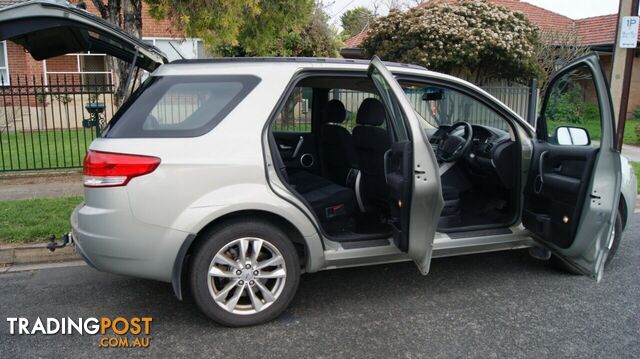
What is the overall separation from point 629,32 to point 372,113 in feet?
18.1

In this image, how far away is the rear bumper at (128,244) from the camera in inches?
130

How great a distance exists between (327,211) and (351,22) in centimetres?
4704

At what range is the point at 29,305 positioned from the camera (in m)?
3.94

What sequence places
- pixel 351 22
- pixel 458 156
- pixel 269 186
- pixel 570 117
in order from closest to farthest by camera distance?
pixel 269 186 → pixel 458 156 → pixel 570 117 → pixel 351 22

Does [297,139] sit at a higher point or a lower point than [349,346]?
higher

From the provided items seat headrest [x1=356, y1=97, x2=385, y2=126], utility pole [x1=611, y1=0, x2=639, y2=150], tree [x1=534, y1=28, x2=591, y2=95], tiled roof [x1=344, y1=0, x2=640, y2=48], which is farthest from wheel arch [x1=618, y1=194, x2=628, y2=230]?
tiled roof [x1=344, y1=0, x2=640, y2=48]

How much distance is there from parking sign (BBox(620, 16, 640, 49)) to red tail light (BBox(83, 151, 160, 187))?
7.40 metres

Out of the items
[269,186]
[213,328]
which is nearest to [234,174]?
[269,186]

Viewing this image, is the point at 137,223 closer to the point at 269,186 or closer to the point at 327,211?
the point at 269,186

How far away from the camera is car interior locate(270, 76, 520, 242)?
14.0ft

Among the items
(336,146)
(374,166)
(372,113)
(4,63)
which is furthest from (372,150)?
(4,63)

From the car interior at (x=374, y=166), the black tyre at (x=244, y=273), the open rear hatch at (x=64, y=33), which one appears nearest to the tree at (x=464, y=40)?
the car interior at (x=374, y=166)

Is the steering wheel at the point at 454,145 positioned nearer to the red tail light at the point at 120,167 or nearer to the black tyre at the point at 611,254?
the black tyre at the point at 611,254

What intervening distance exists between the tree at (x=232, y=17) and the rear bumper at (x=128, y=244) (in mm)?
4366
